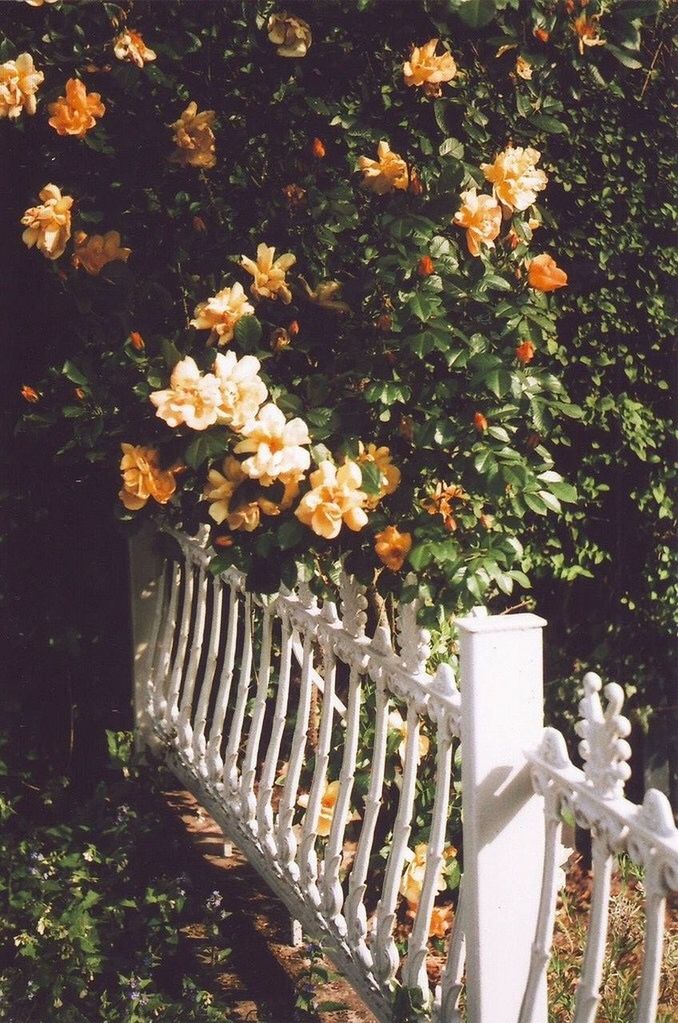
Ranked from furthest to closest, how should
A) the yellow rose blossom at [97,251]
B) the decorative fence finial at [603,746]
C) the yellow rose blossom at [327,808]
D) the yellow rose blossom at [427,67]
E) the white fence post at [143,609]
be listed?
the white fence post at [143,609] → the yellow rose blossom at [327,808] → the yellow rose blossom at [97,251] → the yellow rose blossom at [427,67] → the decorative fence finial at [603,746]

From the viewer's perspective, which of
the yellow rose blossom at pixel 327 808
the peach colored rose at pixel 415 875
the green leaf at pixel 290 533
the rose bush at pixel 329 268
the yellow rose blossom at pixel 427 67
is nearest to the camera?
the green leaf at pixel 290 533

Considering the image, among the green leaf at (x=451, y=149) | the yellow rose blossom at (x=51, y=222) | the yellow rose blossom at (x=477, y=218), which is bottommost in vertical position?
the yellow rose blossom at (x=477, y=218)

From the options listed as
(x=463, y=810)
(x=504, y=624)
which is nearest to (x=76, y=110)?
(x=504, y=624)

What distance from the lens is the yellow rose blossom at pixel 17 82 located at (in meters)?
2.26

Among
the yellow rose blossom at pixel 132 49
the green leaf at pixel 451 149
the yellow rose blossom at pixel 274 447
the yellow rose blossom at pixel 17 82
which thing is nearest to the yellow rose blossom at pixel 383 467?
the yellow rose blossom at pixel 274 447

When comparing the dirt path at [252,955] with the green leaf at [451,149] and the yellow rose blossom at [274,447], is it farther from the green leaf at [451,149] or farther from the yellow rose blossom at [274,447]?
the green leaf at [451,149]

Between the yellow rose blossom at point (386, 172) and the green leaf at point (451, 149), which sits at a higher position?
the green leaf at point (451, 149)

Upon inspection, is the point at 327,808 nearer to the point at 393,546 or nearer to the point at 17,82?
the point at 393,546

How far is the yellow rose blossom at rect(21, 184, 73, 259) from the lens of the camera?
2.24 meters

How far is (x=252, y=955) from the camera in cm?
283

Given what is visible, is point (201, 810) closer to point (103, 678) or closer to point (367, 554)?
point (103, 678)

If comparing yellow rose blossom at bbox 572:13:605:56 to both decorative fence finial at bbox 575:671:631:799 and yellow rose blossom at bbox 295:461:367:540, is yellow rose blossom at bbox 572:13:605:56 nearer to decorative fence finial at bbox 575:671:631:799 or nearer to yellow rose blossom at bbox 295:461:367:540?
yellow rose blossom at bbox 295:461:367:540

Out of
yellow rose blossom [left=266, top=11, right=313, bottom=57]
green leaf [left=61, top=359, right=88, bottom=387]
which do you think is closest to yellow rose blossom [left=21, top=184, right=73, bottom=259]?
green leaf [left=61, top=359, right=88, bottom=387]

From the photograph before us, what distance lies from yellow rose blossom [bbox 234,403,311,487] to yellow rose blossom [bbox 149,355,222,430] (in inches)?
2.7
